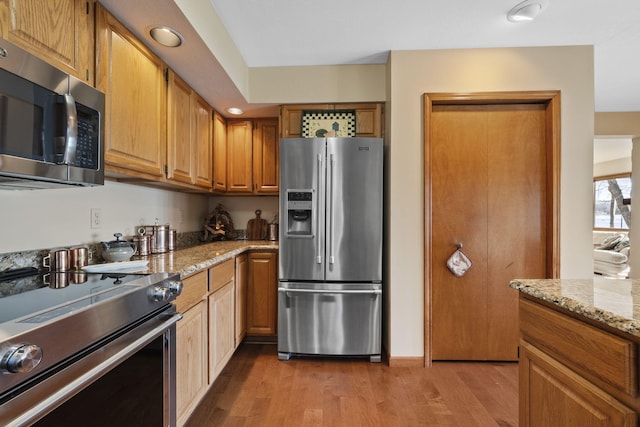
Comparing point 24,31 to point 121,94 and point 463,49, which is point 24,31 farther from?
point 463,49

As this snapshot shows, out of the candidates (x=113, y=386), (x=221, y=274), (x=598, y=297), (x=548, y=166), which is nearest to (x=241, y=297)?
(x=221, y=274)

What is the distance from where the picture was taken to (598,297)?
91cm

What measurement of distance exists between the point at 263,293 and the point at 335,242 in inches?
33.5

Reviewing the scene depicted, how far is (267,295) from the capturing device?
8.79ft

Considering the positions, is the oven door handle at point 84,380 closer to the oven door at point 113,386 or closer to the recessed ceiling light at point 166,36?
the oven door at point 113,386

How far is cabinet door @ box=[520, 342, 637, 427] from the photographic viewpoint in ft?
2.51

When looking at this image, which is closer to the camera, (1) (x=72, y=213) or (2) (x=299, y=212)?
(1) (x=72, y=213)

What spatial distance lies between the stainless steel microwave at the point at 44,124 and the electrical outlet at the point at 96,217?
554 millimetres

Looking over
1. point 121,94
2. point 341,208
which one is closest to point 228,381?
point 341,208

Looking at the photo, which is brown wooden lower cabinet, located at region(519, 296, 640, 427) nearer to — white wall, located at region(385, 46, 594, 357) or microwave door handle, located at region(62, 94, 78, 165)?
white wall, located at region(385, 46, 594, 357)

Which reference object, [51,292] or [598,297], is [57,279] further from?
[598,297]

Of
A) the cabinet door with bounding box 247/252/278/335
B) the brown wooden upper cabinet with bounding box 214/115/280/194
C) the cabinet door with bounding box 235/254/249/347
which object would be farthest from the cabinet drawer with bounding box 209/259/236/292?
the brown wooden upper cabinet with bounding box 214/115/280/194

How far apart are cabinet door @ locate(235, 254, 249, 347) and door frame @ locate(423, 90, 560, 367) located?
150 centimetres

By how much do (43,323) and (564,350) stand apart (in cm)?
147
